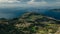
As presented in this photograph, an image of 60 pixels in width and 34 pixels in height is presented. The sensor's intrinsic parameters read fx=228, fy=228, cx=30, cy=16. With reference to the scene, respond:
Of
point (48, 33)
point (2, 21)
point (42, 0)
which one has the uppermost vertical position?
point (42, 0)

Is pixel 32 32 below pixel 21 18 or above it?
below

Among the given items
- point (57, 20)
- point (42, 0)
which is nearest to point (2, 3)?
point (42, 0)

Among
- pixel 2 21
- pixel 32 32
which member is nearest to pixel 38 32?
pixel 32 32

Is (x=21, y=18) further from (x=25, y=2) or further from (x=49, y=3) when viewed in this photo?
(x=49, y=3)

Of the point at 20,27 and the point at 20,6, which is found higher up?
the point at 20,6

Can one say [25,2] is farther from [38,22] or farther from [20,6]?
[38,22]
